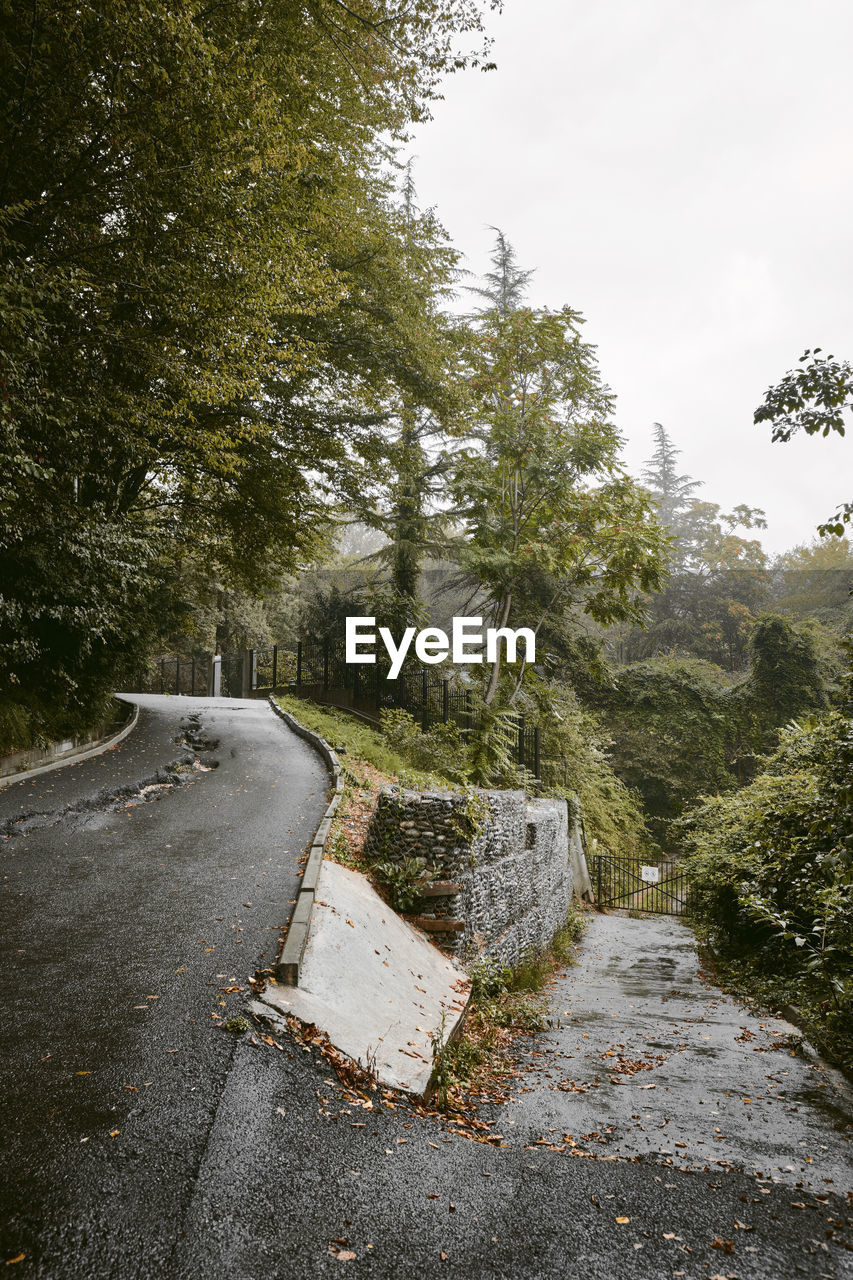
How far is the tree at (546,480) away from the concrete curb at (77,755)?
26.5 ft

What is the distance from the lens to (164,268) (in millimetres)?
7570

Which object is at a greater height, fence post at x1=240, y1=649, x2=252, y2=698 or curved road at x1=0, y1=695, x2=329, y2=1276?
fence post at x1=240, y1=649, x2=252, y2=698

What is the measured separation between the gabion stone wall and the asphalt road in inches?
98.1

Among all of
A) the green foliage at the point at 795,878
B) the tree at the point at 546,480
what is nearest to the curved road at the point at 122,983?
the green foliage at the point at 795,878

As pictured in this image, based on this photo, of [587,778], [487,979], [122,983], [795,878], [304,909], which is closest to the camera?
[122,983]

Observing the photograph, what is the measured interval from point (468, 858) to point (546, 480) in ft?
27.2

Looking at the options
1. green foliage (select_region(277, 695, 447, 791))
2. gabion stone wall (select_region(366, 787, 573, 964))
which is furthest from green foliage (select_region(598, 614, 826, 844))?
gabion stone wall (select_region(366, 787, 573, 964))

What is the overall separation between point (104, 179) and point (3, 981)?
8.11m

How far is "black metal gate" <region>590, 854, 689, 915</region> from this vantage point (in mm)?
20422

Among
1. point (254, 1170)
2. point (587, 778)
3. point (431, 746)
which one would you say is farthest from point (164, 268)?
point (587, 778)

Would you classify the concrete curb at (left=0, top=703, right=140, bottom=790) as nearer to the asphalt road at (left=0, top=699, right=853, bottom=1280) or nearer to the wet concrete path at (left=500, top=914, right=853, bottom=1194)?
the asphalt road at (left=0, top=699, right=853, bottom=1280)

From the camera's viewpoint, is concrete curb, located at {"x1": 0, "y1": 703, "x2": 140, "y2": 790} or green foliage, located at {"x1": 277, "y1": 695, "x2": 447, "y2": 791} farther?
green foliage, located at {"x1": 277, "y1": 695, "x2": 447, "y2": 791}

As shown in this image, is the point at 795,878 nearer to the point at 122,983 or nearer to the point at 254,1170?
the point at 254,1170

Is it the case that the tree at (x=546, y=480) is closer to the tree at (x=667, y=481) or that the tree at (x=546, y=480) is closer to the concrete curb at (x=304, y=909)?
the concrete curb at (x=304, y=909)
